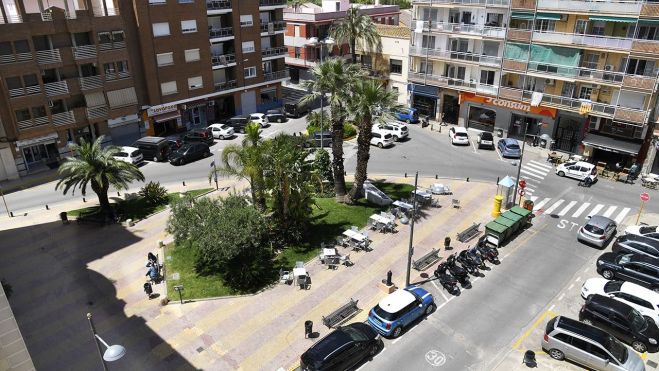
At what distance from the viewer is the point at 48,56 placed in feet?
145

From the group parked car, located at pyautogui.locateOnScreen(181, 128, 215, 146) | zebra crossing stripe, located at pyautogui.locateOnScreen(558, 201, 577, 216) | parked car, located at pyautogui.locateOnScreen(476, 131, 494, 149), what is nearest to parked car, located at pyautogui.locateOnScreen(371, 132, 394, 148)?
parked car, located at pyautogui.locateOnScreen(476, 131, 494, 149)

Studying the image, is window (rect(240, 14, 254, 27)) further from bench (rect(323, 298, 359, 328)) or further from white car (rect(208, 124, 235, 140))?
bench (rect(323, 298, 359, 328))

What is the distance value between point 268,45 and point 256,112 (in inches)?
362

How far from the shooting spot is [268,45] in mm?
65062

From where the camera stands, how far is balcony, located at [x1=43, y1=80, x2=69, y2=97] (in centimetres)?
4491

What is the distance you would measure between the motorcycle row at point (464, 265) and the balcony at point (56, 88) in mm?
38624

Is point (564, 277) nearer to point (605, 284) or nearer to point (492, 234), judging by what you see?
point (605, 284)

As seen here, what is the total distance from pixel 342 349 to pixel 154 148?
34.4 metres

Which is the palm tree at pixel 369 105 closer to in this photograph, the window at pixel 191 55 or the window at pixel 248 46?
the window at pixel 191 55

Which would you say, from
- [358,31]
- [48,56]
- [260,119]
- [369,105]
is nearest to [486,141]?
[369,105]

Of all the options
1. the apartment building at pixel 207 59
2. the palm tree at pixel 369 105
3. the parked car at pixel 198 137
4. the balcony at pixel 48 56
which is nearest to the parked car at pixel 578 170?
the palm tree at pixel 369 105

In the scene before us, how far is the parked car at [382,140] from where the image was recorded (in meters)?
51.9

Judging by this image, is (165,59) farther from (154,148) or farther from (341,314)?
(341,314)

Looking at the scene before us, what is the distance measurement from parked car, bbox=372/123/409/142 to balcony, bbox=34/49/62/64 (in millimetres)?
31937
